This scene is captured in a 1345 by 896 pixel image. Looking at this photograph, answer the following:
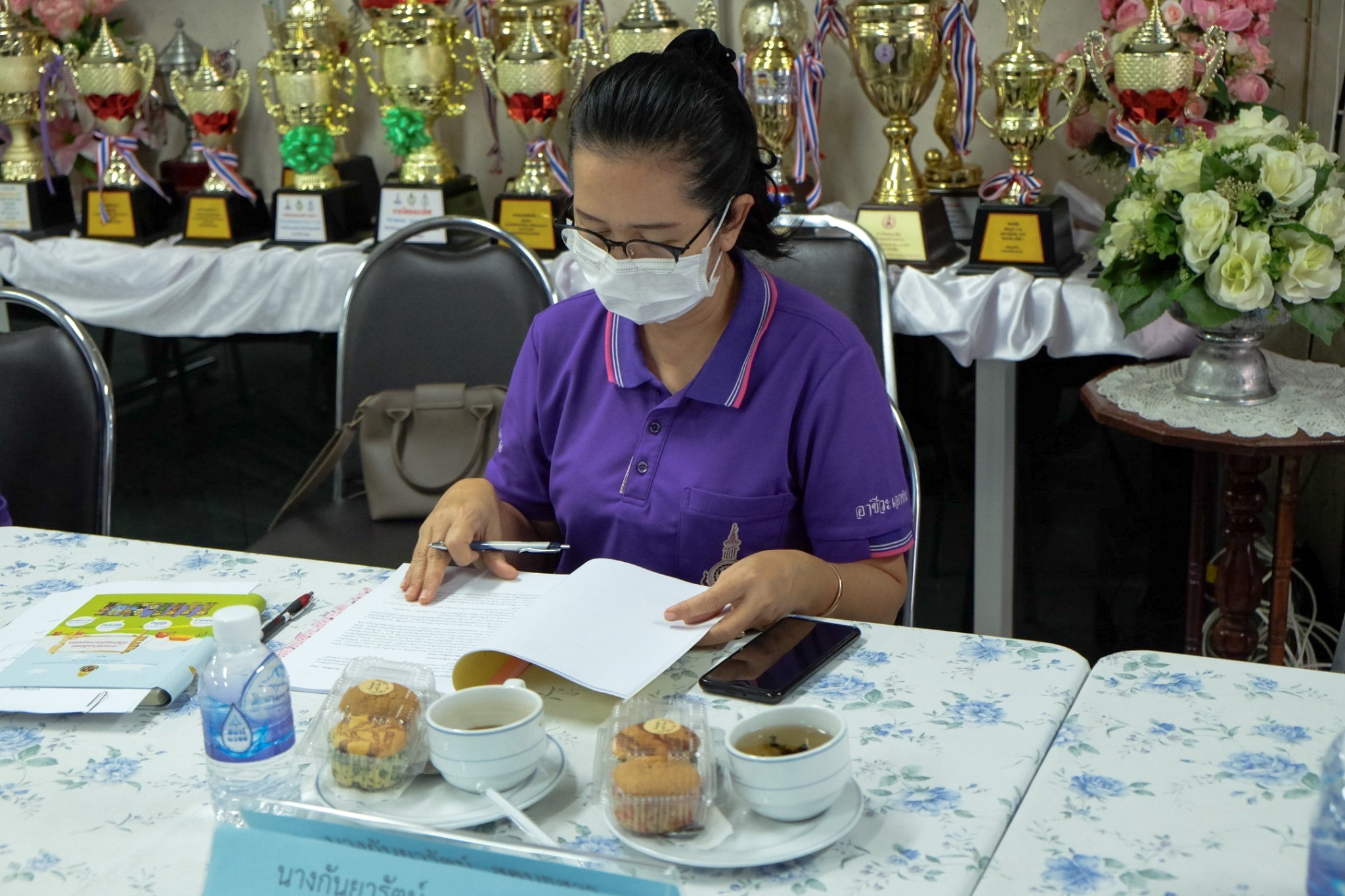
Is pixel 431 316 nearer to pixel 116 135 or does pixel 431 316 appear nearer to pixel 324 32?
pixel 324 32

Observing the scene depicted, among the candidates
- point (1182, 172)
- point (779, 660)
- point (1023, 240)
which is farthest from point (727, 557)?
point (1023, 240)

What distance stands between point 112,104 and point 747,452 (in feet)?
6.52

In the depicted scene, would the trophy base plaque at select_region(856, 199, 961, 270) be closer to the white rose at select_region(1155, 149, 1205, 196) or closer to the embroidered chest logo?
the white rose at select_region(1155, 149, 1205, 196)

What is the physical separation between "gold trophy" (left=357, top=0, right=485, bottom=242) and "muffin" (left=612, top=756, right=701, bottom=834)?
5.71 feet

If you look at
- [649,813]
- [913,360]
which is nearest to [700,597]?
[649,813]

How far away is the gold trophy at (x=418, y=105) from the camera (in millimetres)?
2408

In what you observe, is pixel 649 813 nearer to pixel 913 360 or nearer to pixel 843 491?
pixel 843 491

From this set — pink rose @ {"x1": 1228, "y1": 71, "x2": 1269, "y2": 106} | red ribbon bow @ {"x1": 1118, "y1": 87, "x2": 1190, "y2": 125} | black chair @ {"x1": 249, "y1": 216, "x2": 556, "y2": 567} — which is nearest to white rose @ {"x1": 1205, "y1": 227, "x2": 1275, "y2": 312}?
red ribbon bow @ {"x1": 1118, "y1": 87, "x2": 1190, "y2": 125}

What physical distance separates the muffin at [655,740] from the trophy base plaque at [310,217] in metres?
1.92

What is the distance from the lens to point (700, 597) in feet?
3.37

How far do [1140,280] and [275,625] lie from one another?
124 centimetres

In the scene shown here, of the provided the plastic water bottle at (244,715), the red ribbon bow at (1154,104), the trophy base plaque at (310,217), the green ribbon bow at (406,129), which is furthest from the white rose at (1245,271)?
the trophy base plaque at (310,217)

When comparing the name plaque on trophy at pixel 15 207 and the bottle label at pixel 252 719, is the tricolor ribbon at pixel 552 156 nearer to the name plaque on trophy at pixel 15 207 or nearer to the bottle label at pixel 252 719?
the name plaque on trophy at pixel 15 207

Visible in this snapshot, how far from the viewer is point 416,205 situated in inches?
97.1
